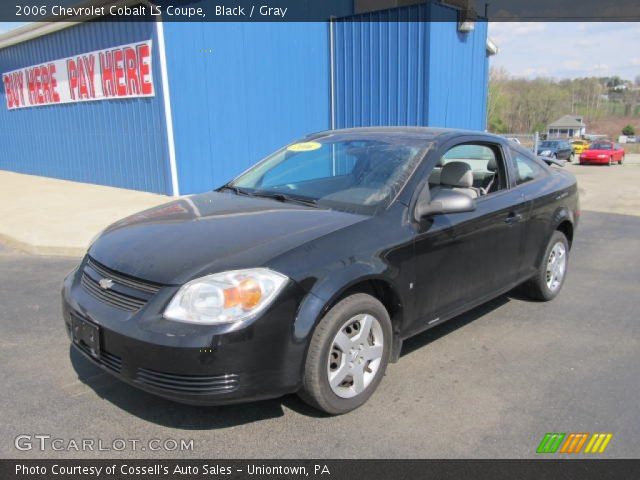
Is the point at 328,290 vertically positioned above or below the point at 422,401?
above

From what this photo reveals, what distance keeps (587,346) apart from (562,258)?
1301 millimetres

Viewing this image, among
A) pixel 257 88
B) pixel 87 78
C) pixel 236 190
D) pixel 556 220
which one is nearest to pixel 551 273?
pixel 556 220

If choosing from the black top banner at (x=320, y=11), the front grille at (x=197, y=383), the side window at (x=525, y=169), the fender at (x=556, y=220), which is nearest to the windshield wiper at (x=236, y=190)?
the front grille at (x=197, y=383)

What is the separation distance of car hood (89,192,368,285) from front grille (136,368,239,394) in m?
0.47

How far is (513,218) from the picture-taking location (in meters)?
4.14

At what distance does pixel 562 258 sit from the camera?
16.8 ft

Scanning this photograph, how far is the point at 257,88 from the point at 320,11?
2540 mm

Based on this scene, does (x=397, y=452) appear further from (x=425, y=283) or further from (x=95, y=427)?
(x=95, y=427)

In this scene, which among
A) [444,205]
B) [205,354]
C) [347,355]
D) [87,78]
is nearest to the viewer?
[205,354]

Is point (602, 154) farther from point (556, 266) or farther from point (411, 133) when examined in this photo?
point (411, 133)

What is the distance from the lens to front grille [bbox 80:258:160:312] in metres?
2.71

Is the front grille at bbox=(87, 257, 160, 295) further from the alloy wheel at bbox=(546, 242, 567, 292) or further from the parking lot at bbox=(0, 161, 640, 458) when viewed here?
the alloy wheel at bbox=(546, 242, 567, 292)

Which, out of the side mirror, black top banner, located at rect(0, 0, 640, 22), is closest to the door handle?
the side mirror
